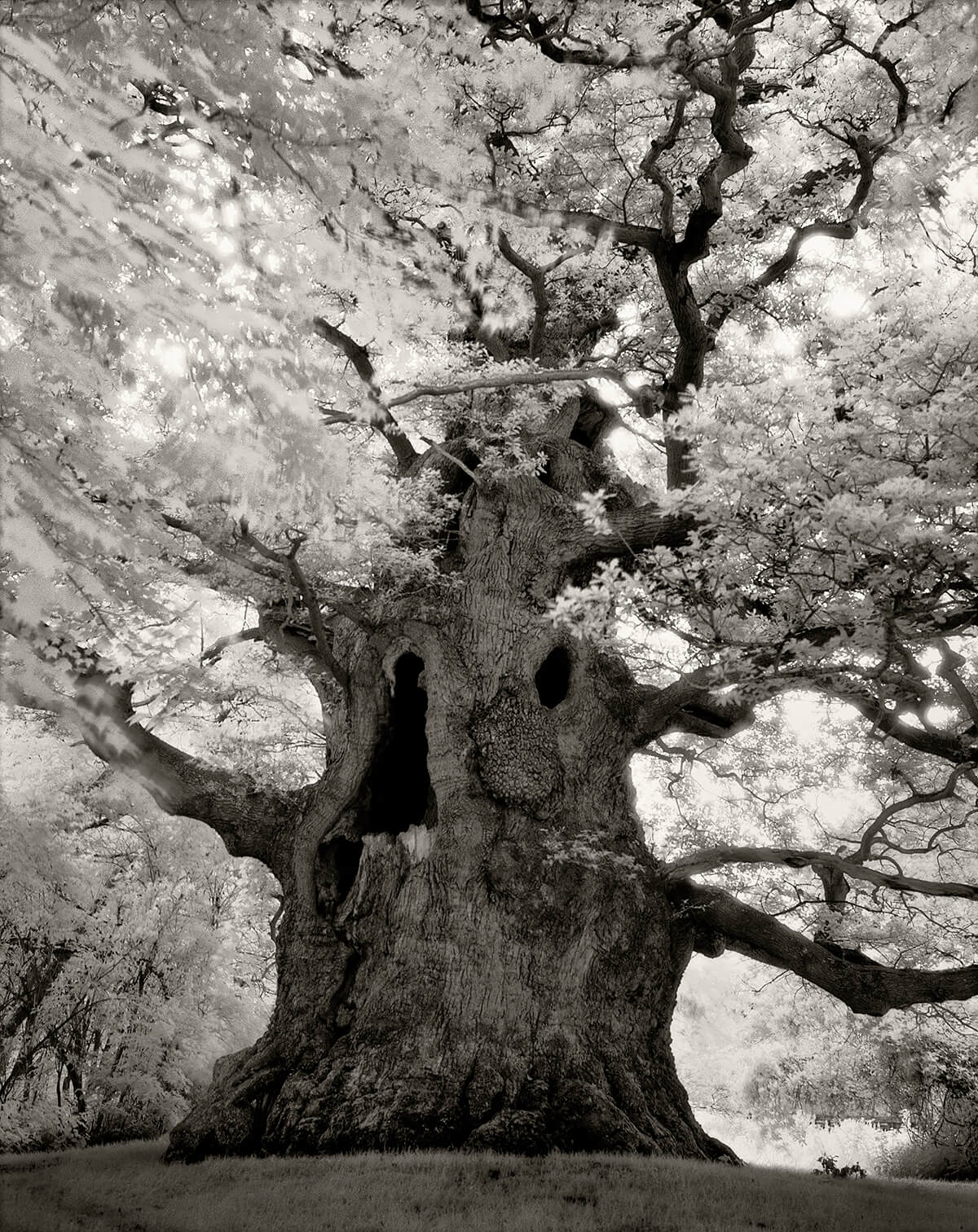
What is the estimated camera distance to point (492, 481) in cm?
1015

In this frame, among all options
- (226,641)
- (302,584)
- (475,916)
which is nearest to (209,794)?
(226,641)

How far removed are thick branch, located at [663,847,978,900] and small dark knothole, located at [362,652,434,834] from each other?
95.4 inches

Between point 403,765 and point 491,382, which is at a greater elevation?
point 491,382

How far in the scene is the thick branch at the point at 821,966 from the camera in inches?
304

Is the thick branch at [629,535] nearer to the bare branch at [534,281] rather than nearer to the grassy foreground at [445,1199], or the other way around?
the bare branch at [534,281]

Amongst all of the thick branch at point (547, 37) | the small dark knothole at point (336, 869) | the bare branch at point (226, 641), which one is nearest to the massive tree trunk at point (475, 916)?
the small dark knothole at point (336, 869)

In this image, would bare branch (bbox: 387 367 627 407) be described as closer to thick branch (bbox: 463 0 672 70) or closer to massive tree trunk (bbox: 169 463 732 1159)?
massive tree trunk (bbox: 169 463 732 1159)

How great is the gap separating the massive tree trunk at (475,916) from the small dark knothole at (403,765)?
2 centimetres

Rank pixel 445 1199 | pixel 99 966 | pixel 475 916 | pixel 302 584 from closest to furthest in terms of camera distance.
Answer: pixel 445 1199 → pixel 302 584 → pixel 475 916 → pixel 99 966

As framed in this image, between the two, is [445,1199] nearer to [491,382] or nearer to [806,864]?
[806,864]

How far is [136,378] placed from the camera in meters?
3.59

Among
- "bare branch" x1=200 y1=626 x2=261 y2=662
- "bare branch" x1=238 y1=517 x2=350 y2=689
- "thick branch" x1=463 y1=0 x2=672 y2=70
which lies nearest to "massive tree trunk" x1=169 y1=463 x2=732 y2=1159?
"bare branch" x1=238 y1=517 x2=350 y2=689

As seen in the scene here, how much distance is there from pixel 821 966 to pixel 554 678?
3687mm

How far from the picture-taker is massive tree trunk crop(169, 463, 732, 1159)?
6.64m
